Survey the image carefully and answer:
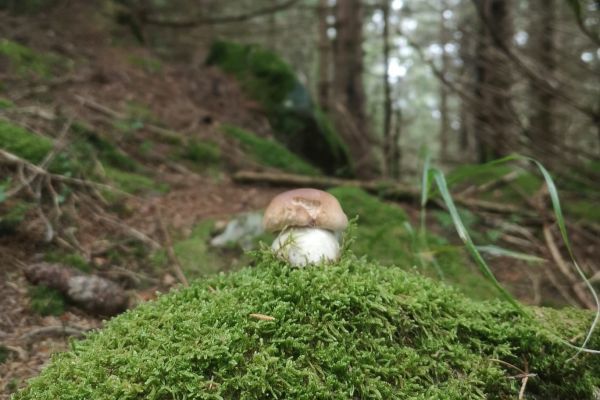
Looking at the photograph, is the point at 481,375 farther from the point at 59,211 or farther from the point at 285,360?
the point at 59,211

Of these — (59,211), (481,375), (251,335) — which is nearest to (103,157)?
(59,211)

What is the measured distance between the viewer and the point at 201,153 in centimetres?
586

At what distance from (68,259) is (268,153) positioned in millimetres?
3874

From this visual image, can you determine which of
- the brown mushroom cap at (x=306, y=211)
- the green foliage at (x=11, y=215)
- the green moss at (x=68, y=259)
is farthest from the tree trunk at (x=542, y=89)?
the green foliage at (x=11, y=215)

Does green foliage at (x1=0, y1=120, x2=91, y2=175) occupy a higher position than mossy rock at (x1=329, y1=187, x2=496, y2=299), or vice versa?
green foliage at (x1=0, y1=120, x2=91, y2=175)

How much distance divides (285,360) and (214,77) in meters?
7.23

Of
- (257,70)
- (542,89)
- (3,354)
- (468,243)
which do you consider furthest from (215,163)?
(468,243)

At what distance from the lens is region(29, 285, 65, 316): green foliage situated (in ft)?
8.82

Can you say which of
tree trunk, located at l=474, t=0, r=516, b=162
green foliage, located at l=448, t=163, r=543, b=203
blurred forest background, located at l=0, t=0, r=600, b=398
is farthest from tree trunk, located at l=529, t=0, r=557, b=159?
green foliage, located at l=448, t=163, r=543, b=203

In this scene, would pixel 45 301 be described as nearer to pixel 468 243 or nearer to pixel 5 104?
pixel 468 243

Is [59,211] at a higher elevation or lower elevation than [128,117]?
lower

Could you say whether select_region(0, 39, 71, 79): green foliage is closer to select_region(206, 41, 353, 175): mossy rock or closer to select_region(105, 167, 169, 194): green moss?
select_region(105, 167, 169, 194): green moss

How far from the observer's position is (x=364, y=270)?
2082 mm

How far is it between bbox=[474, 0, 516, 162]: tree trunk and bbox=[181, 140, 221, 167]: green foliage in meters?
3.14
